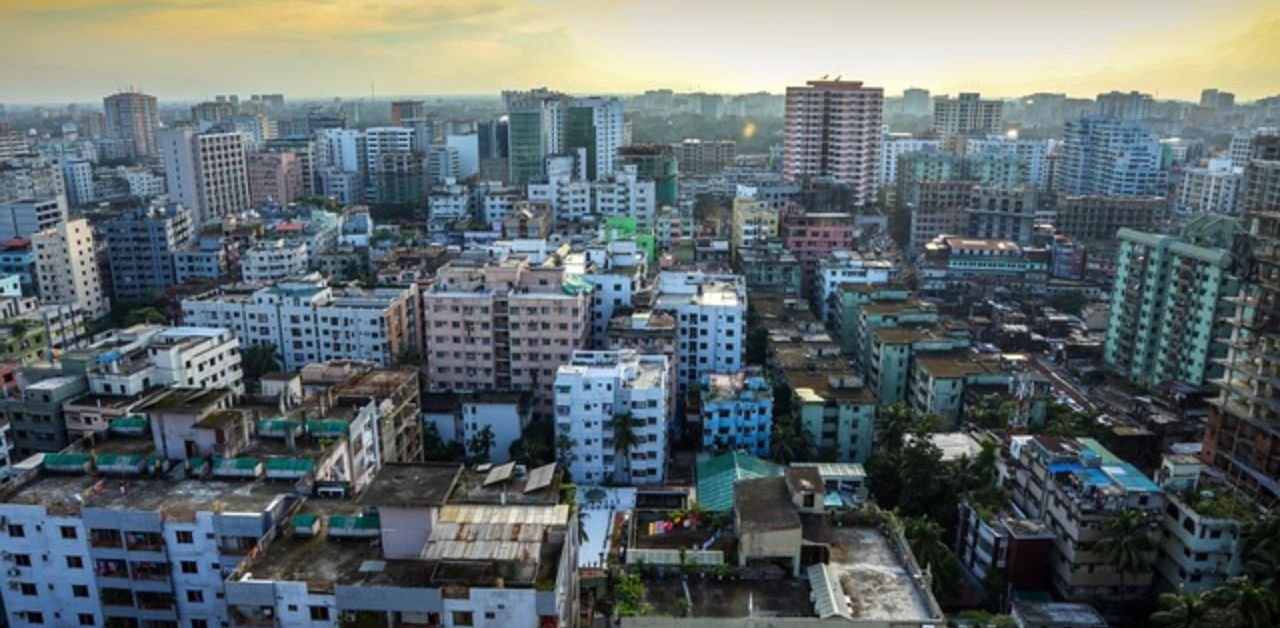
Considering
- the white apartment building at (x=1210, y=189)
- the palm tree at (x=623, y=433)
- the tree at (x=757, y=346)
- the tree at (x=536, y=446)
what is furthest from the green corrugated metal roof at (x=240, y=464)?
the white apartment building at (x=1210, y=189)

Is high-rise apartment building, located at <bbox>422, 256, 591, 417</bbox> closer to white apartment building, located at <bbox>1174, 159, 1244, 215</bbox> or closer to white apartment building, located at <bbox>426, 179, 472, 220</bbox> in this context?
white apartment building, located at <bbox>426, 179, 472, 220</bbox>

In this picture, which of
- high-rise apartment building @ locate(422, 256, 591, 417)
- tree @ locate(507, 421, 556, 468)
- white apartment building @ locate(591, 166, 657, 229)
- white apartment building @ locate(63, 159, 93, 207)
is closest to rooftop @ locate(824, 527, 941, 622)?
tree @ locate(507, 421, 556, 468)

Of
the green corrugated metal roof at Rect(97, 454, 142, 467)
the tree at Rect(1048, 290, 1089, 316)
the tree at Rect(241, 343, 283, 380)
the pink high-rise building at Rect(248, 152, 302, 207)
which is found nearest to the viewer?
the green corrugated metal roof at Rect(97, 454, 142, 467)

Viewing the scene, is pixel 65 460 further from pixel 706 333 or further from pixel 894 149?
pixel 894 149

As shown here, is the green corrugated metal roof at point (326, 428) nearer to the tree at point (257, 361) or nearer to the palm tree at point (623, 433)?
the palm tree at point (623, 433)

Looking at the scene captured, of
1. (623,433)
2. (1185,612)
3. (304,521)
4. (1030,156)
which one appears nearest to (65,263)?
(623,433)
